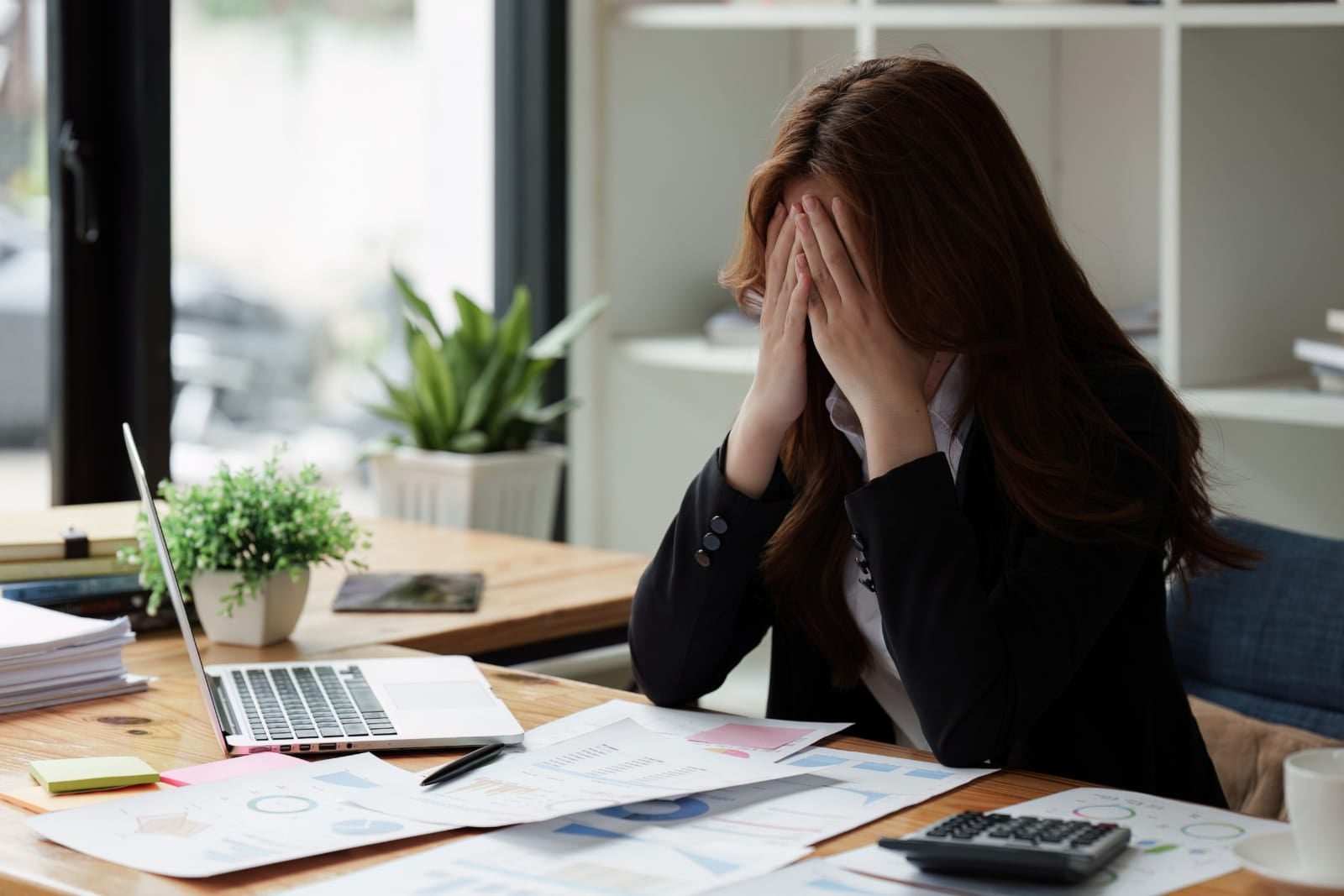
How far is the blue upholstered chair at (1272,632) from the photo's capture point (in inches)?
69.8

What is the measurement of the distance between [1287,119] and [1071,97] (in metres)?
0.51

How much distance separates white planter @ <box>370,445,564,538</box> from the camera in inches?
102

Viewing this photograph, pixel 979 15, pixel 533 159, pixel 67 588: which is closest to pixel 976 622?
pixel 67 588

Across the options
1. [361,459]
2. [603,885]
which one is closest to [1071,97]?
[361,459]

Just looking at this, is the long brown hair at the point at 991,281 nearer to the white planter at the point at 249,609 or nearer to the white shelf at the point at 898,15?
the white planter at the point at 249,609

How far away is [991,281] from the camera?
1409 mm

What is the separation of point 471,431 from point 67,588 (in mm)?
1011

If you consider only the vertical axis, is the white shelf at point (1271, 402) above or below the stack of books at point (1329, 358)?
below

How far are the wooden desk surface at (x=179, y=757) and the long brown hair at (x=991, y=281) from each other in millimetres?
281

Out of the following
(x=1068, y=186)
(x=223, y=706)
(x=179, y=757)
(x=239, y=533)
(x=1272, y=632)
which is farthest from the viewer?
(x=1068, y=186)

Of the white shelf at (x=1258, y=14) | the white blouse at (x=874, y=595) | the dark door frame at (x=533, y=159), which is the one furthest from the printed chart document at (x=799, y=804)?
the dark door frame at (x=533, y=159)

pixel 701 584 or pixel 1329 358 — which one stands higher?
pixel 1329 358

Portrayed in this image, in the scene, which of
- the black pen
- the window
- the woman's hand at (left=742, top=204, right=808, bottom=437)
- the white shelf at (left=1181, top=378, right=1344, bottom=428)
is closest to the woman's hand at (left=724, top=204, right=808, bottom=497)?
the woman's hand at (left=742, top=204, right=808, bottom=437)

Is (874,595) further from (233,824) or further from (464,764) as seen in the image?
(233,824)
